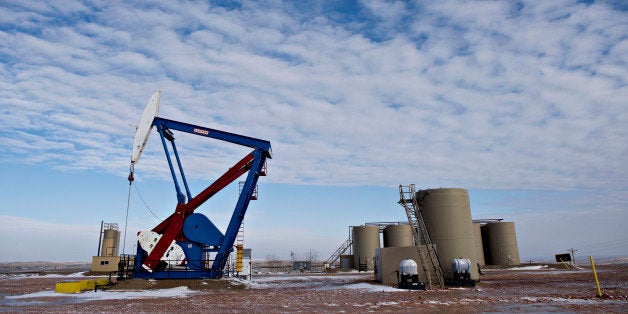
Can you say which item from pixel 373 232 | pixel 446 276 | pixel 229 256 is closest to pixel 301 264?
pixel 373 232

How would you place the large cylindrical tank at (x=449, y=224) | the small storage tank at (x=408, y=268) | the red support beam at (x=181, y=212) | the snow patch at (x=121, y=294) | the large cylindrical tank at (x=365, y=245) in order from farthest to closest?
1. the large cylindrical tank at (x=365, y=245)
2. the red support beam at (x=181, y=212)
3. the large cylindrical tank at (x=449, y=224)
4. the small storage tank at (x=408, y=268)
5. the snow patch at (x=121, y=294)

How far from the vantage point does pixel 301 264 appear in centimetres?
5103

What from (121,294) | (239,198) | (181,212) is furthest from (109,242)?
(121,294)

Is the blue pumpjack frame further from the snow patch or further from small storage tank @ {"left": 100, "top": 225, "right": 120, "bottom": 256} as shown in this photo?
small storage tank @ {"left": 100, "top": 225, "right": 120, "bottom": 256}

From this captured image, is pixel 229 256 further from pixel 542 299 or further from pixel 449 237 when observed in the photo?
pixel 542 299

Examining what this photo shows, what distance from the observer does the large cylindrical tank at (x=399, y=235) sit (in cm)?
4144

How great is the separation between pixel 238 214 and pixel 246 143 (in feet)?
12.2

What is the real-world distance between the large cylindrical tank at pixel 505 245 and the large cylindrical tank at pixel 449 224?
21742 mm

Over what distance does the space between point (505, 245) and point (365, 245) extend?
13.2 metres

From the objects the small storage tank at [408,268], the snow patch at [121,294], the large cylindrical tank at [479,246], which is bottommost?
the snow patch at [121,294]

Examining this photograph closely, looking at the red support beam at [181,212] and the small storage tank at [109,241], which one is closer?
the red support beam at [181,212]

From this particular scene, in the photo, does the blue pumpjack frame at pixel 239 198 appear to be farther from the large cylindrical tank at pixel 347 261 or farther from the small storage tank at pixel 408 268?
the large cylindrical tank at pixel 347 261

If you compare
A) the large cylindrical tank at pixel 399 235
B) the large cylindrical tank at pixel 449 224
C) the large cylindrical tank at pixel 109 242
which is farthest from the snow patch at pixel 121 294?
the large cylindrical tank at pixel 109 242

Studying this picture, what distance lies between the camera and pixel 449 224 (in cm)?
2091
